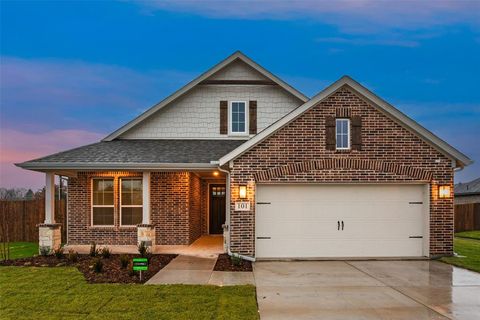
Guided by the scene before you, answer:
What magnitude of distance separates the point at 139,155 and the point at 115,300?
6.84 m

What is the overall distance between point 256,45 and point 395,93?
33.0 m

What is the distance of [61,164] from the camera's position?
40.8 ft

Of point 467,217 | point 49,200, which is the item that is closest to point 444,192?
point 49,200

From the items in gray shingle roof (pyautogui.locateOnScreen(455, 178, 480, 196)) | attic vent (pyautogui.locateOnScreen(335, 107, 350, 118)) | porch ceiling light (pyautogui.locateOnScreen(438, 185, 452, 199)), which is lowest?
gray shingle roof (pyautogui.locateOnScreen(455, 178, 480, 196))

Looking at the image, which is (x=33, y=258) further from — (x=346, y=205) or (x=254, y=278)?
(x=346, y=205)

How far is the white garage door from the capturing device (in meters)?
→ 12.1

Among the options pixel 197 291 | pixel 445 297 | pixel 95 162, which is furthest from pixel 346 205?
pixel 95 162

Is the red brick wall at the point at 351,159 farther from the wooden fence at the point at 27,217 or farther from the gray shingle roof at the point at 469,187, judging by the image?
the gray shingle roof at the point at 469,187

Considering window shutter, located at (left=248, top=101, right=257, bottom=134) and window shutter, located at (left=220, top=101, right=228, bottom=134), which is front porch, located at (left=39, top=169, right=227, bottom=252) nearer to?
window shutter, located at (left=220, top=101, right=228, bottom=134)

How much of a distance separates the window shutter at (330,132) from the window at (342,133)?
146 millimetres

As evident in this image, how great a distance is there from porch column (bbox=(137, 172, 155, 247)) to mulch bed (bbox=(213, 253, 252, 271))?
2467mm

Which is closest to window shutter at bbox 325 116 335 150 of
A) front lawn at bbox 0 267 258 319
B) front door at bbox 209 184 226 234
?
front lawn at bbox 0 267 258 319

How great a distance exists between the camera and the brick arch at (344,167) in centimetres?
1190

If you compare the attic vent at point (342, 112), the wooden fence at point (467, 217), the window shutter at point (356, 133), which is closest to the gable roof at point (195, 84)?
the attic vent at point (342, 112)
